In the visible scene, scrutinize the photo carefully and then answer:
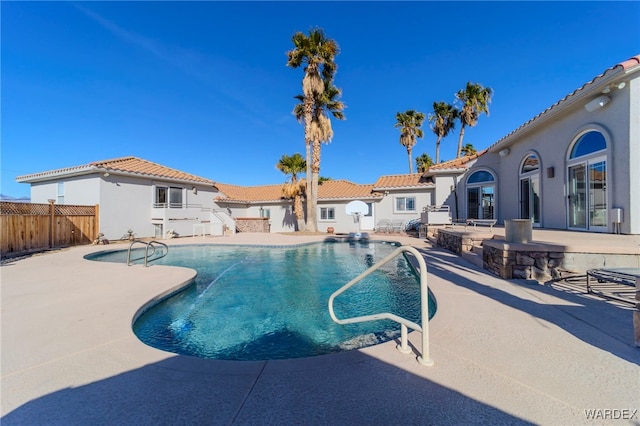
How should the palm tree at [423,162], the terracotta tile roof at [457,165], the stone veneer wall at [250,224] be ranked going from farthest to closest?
1. the palm tree at [423,162]
2. the stone veneer wall at [250,224]
3. the terracotta tile roof at [457,165]

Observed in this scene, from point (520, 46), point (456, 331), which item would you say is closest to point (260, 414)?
point (456, 331)

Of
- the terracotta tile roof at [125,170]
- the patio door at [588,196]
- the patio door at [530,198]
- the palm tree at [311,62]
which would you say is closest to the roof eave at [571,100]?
the patio door at [588,196]

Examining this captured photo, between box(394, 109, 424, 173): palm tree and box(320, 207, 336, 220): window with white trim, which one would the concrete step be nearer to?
box(320, 207, 336, 220): window with white trim

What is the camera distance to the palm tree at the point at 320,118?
67.6 feet

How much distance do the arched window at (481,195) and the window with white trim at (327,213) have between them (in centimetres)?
1090

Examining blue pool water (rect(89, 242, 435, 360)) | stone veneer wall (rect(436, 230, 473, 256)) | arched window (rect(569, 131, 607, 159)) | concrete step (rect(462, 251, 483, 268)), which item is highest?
arched window (rect(569, 131, 607, 159))

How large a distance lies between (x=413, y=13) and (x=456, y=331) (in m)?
16.9

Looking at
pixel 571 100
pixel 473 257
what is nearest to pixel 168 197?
pixel 473 257

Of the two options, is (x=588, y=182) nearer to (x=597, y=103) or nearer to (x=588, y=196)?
(x=588, y=196)

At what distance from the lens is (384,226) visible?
2158 cm

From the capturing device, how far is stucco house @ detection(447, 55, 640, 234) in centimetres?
764

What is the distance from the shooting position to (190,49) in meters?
16.3

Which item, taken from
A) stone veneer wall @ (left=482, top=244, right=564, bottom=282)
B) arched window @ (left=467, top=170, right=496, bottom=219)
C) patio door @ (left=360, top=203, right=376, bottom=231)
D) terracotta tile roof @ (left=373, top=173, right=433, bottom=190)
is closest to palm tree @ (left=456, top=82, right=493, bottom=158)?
terracotta tile roof @ (left=373, top=173, right=433, bottom=190)

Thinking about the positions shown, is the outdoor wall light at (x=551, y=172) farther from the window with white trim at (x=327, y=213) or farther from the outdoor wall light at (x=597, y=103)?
the window with white trim at (x=327, y=213)
